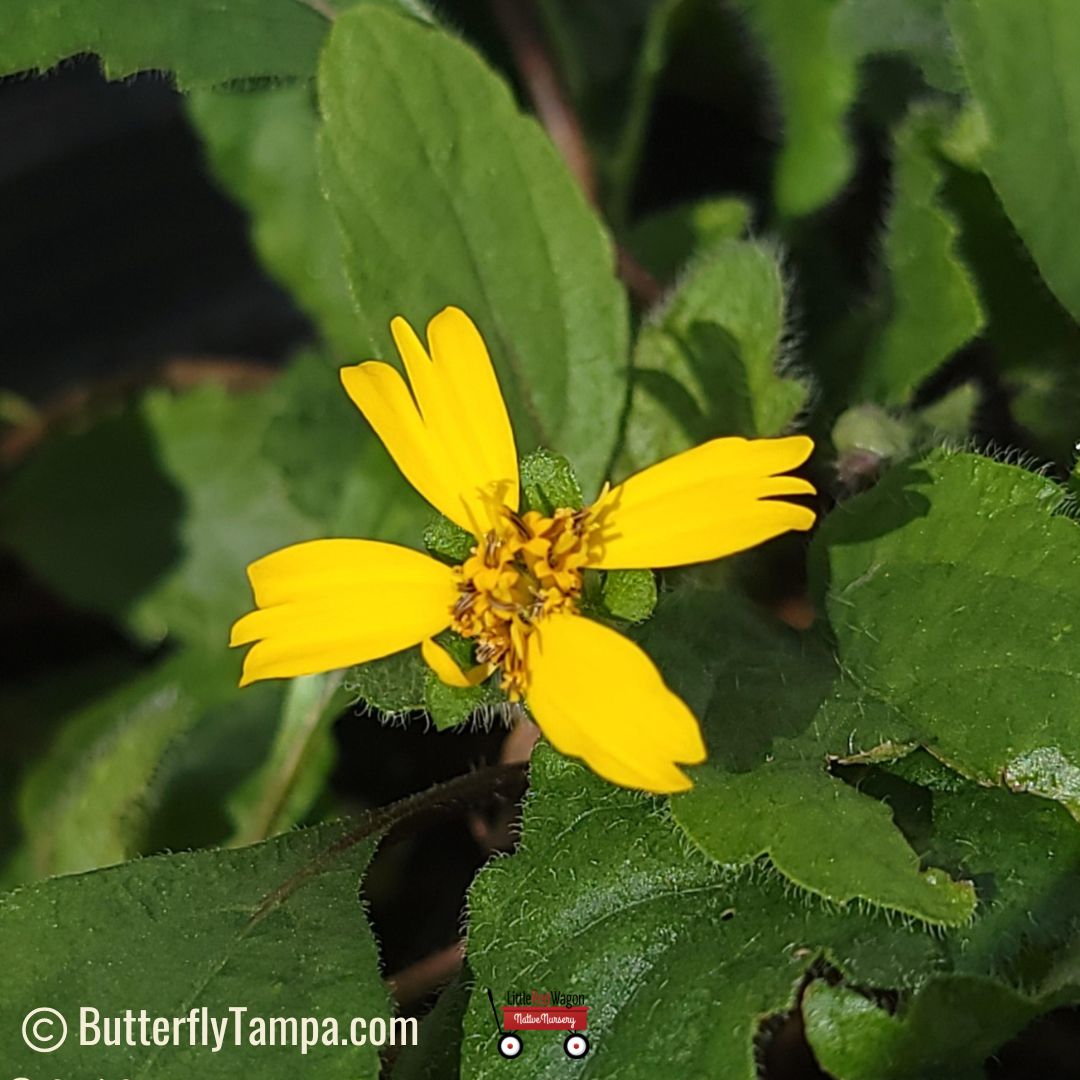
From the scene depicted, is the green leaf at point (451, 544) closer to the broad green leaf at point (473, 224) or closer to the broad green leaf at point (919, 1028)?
the broad green leaf at point (473, 224)

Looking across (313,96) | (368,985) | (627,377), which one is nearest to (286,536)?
(313,96)

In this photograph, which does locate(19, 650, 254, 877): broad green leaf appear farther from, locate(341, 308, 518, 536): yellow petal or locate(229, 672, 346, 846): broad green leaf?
locate(341, 308, 518, 536): yellow petal

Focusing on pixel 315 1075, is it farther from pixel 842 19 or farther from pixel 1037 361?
pixel 842 19

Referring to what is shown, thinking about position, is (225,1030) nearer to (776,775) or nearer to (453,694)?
(453,694)

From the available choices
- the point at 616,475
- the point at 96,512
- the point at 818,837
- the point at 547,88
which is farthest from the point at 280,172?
the point at 818,837

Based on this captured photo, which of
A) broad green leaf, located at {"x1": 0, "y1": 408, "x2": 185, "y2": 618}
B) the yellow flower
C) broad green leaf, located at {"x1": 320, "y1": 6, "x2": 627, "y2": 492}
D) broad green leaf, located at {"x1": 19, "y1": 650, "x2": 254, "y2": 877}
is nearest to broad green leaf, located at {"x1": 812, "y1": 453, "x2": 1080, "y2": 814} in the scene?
the yellow flower

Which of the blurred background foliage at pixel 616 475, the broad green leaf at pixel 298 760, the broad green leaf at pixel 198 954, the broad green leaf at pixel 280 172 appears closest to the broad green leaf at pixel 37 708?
the blurred background foliage at pixel 616 475

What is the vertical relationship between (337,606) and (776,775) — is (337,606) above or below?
above
